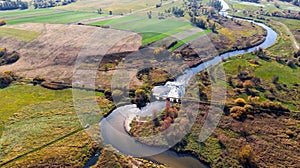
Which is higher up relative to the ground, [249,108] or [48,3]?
[48,3]

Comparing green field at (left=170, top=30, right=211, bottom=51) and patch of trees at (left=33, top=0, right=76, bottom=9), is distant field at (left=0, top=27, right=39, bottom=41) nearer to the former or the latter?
green field at (left=170, top=30, right=211, bottom=51)

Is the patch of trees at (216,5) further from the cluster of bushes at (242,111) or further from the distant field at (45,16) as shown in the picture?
the cluster of bushes at (242,111)

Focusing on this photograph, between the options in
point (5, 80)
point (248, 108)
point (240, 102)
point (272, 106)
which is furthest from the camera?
point (5, 80)

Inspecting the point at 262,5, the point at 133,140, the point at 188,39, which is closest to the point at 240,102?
the point at 133,140

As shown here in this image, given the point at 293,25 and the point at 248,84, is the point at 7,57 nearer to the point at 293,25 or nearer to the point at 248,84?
the point at 248,84

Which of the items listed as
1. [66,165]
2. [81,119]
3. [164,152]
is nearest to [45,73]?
[81,119]
